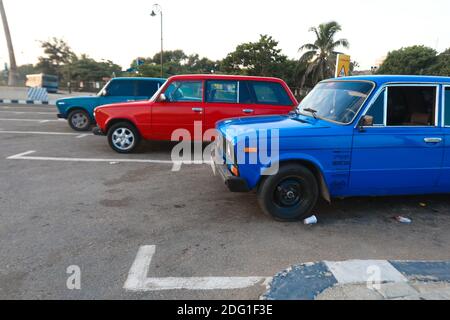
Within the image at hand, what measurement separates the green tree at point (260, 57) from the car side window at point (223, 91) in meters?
26.9

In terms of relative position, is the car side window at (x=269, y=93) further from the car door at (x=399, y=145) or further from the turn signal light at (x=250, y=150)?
the turn signal light at (x=250, y=150)

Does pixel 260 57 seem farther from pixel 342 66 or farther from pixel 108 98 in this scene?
pixel 108 98

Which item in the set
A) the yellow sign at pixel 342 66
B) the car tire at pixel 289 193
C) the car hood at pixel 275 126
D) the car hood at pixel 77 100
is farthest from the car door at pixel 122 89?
the car tire at pixel 289 193

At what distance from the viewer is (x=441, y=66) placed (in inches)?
1423

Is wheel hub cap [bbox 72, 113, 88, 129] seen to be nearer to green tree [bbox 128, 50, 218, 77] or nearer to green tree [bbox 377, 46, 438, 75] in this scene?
green tree [bbox 128, 50, 218, 77]

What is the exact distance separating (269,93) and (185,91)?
188cm

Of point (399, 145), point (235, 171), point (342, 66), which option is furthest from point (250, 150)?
point (342, 66)

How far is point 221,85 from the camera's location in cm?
730

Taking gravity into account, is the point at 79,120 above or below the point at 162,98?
below

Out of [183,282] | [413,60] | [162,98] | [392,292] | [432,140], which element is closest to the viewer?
[392,292]

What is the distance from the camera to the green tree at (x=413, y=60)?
131 feet

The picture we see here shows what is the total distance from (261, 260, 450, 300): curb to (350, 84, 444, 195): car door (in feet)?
3.87
